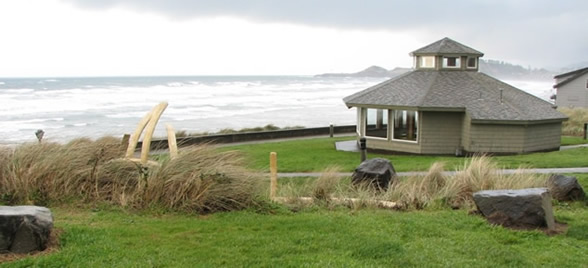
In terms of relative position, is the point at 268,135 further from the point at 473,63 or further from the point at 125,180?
the point at 125,180

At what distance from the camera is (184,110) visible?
5775 centimetres

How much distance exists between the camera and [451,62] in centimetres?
2461

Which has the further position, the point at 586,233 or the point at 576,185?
the point at 576,185

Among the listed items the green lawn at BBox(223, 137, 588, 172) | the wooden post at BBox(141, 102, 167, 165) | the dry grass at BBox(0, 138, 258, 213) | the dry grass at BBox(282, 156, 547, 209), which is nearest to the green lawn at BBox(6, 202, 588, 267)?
the dry grass at BBox(0, 138, 258, 213)

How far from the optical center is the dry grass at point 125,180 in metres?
7.53

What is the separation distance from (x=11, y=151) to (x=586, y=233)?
827 centimetres

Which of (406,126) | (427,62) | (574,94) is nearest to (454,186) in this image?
(406,126)

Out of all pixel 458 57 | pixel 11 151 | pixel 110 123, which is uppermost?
pixel 458 57

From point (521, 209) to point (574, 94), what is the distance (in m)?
44.4

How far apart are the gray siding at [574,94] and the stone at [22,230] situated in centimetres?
4783

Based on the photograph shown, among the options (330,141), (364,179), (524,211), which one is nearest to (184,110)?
(330,141)

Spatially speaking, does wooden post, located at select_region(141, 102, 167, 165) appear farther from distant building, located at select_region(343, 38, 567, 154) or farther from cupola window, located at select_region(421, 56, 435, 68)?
cupola window, located at select_region(421, 56, 435, 68)

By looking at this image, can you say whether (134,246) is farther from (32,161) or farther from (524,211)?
(524,211)

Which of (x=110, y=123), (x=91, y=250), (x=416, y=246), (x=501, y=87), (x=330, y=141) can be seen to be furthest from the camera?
(x=110, y=123)
